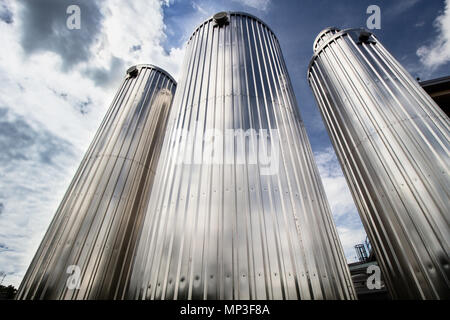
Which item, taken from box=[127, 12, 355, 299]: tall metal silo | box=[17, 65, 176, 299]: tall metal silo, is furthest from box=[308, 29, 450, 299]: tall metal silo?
box=[17, 65, 176, 299]: tall metal silo

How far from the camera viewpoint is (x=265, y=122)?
181 inches

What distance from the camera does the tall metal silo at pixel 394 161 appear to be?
3529 millimetres

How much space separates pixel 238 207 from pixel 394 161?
3505mm

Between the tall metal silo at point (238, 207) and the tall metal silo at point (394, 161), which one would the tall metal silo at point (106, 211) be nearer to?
the tall metal silo at point (238, 207)

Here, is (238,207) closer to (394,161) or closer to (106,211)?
(394,161)

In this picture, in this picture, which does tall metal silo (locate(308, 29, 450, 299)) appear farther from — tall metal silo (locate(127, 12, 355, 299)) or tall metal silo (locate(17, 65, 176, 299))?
tall metal silo (locate(17, 65, 176, 299))

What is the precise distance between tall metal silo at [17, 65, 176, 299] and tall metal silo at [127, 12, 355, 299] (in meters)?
2.21

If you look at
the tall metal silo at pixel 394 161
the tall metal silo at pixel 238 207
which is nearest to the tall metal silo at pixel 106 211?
the tall metal silo at pixel 238 207

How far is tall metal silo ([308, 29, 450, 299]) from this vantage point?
3.53 m

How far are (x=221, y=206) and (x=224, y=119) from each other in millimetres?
1959

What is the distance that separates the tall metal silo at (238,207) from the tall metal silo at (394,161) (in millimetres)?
1359

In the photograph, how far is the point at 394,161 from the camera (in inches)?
172

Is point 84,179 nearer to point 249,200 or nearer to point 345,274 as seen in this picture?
point 249,200
